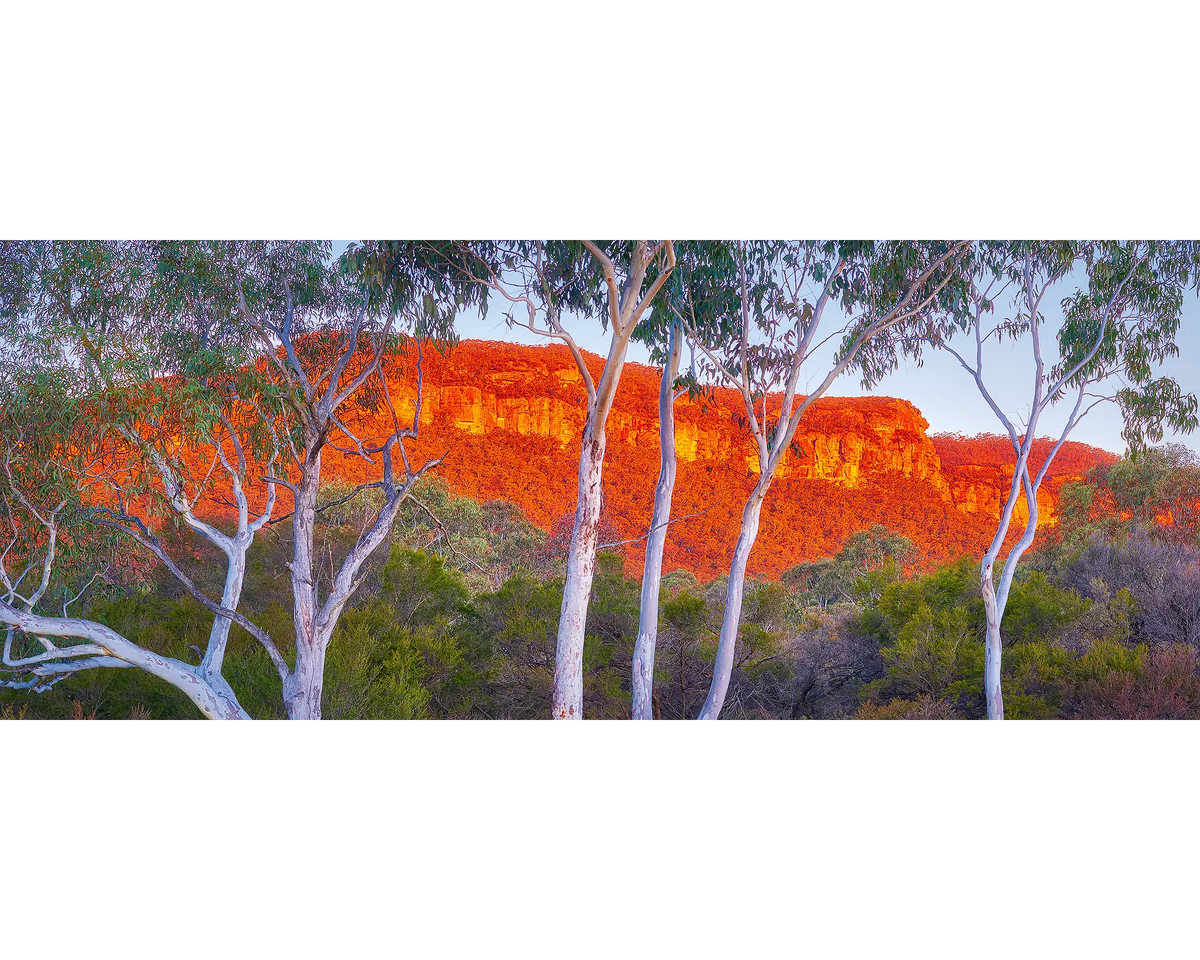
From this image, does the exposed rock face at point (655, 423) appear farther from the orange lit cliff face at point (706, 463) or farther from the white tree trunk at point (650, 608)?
the white tree trunk at point (650, 608)

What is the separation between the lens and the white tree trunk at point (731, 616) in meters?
6.50

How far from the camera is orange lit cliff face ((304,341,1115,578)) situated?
56.7 feet

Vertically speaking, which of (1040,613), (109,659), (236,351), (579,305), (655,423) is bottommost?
(109,659)

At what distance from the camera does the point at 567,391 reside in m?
25.0

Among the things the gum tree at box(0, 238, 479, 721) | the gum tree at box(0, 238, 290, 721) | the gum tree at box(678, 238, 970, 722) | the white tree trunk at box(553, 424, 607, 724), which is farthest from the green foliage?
the gum tree at box(0, 238, 290, 721)

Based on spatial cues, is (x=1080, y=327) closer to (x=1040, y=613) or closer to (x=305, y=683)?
(x=1040, y=613)

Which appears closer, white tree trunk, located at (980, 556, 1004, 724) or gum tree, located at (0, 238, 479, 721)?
gum tree, located at (0, 238, 479, 721)

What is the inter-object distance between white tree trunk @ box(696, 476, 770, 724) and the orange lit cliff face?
7697 millimetres

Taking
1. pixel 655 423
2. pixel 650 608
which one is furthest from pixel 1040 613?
pixel 655 423

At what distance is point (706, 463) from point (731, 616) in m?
8.81

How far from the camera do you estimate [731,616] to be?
668cm

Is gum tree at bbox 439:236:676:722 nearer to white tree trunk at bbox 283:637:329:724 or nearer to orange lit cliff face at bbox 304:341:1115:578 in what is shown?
white tree trunk at bbox 283:637:329:724
